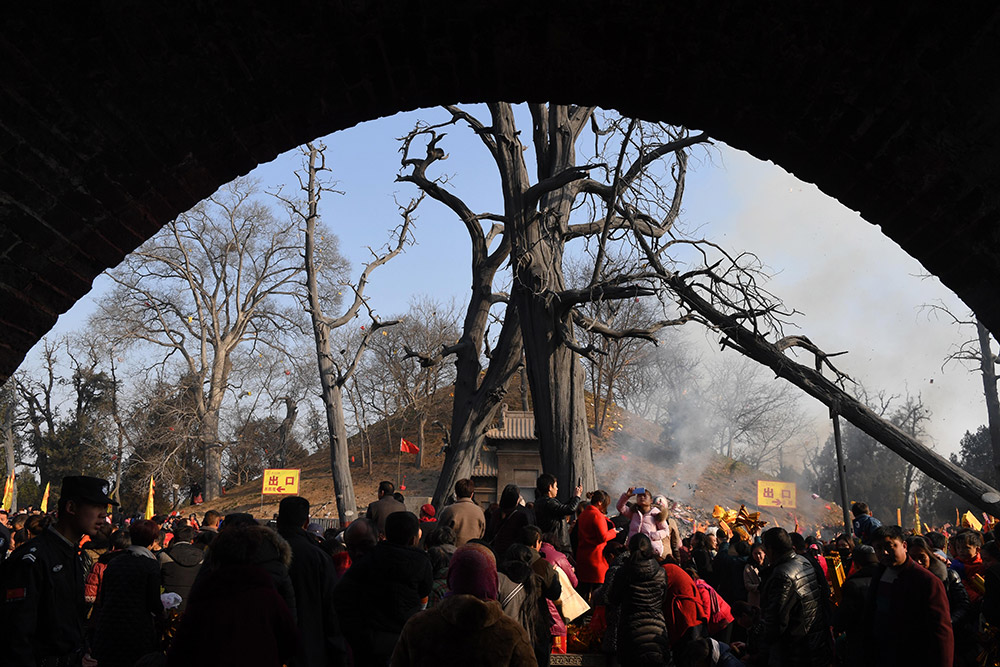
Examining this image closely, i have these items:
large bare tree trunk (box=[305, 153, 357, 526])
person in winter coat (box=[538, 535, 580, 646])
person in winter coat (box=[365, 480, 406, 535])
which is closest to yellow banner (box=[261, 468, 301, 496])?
large bare tree trunk (box=[305, 153, 357, 526])

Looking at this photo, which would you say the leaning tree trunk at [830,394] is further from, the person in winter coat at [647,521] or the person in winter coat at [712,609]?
the person in winter coat at [712,609]

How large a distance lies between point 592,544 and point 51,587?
5650 millimetres

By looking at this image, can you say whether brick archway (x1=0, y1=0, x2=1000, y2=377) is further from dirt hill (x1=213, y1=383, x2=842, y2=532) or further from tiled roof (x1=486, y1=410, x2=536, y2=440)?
dirt hill (x1=213, y1=383, x2=842, y2=532)

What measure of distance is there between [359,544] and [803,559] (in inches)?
134

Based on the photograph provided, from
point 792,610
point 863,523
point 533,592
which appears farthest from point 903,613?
point 863,523

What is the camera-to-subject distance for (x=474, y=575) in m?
4.09

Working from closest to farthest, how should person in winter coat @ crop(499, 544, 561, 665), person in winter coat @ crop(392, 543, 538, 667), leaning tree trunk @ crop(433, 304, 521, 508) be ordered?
person in winter coat @ crop(392, 543, 538, 667), person in winter coat @ crop(499, 544, 561, 665), leaning tree trunk @ crop(433, 304, 521, 508)

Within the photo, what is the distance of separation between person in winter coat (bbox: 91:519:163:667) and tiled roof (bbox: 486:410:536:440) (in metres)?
29.4

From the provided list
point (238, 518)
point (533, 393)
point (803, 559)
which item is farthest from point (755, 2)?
point (533, 393)

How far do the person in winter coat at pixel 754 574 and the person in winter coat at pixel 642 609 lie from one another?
7.49 ft

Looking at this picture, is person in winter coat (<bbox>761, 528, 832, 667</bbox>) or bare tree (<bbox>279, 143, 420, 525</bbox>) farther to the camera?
bare tree (<bbox>279, 143, 420, 525</bbox>)

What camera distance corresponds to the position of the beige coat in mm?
7734

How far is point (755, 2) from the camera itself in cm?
352

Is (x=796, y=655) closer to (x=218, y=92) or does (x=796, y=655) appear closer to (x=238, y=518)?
(x=238, y=518)
